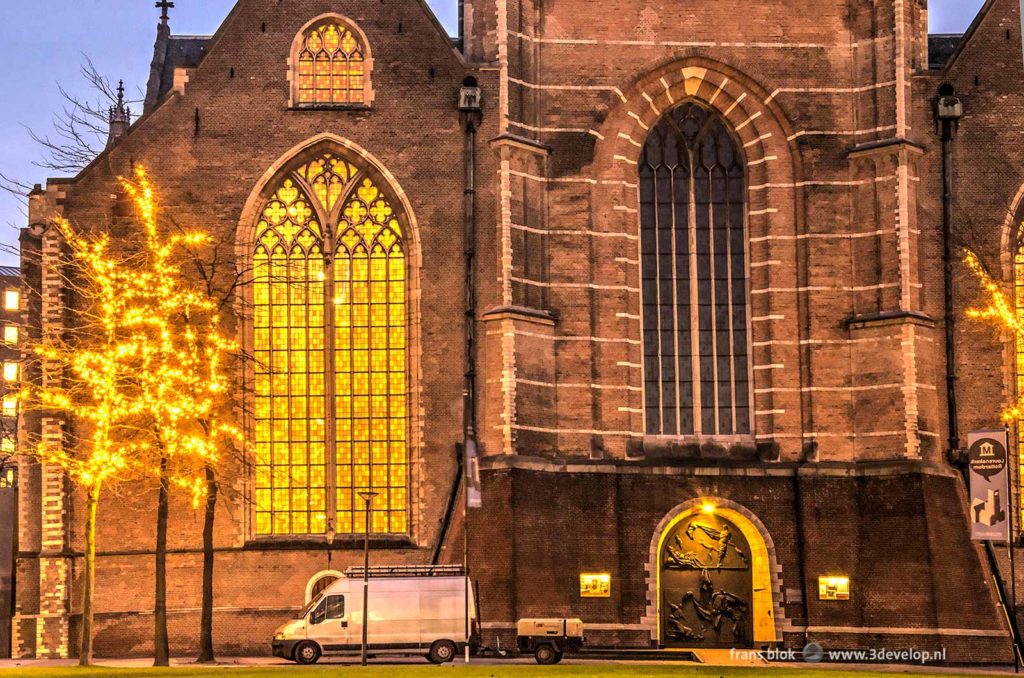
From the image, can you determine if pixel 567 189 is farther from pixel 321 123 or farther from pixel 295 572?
pixel 295 572

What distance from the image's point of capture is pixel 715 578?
148ft

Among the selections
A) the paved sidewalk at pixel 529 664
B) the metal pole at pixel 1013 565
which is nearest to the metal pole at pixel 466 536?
the paved sidewalk at pixel 529 664

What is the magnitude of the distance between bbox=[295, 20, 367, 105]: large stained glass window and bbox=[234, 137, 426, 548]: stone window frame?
1.18 meters

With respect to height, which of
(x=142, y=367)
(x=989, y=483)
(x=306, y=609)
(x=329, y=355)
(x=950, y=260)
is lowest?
(x=306, y=609)

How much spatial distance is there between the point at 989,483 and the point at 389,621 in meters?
13.6

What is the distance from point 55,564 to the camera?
44.3 metres

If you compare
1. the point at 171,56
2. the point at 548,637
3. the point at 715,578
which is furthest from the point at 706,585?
the point at 171,56

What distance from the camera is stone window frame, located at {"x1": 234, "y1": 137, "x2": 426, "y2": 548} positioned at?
4503 cm

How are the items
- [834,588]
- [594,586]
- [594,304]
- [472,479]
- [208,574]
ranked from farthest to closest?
[594,304] → [834,588] → [594,586] → [208,574] → [472,479]

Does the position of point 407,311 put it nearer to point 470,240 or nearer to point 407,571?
point 470,240

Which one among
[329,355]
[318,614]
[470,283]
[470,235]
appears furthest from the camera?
[329,355]

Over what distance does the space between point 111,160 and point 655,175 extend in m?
13.5

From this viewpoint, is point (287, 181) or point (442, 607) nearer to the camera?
point (442, 607)

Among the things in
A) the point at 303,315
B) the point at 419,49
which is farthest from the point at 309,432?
the point at 419,49
